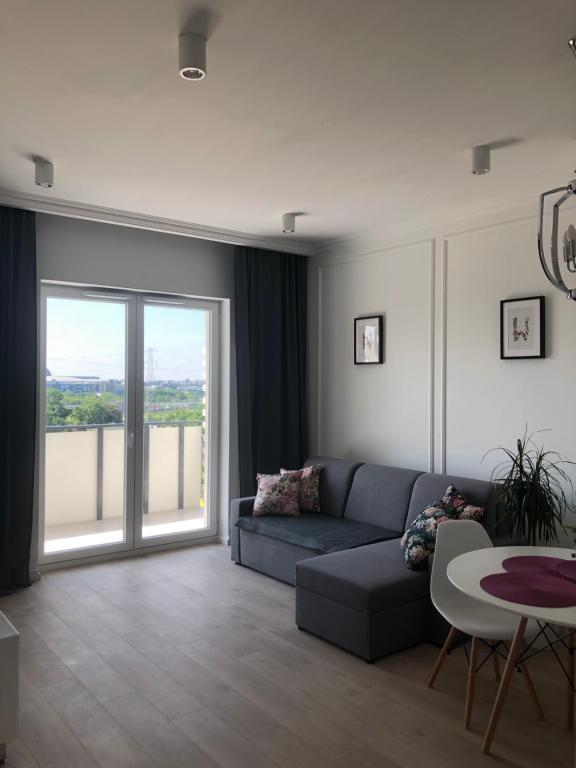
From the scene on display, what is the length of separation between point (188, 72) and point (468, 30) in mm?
1007

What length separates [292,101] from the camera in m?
2.82

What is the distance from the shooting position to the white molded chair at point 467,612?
2639mm

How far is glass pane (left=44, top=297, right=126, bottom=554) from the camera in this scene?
4922mm

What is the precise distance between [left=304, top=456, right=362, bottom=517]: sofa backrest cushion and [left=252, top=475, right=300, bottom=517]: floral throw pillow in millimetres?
235

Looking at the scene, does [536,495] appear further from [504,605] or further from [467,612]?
[504,605]

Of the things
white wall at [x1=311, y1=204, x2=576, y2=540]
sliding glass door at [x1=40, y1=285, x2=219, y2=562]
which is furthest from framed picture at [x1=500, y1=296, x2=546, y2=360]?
sliding glass door at [x1=40, y1=285, x2=219, y2=562]

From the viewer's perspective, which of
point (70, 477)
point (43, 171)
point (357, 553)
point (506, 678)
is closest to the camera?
point (506, 678)

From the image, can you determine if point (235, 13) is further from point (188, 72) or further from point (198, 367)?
point (198, 367)

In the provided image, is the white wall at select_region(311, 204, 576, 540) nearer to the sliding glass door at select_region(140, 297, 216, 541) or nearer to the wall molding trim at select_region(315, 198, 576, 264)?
the wall molding trim at select_region(315, 198, 576, 264)

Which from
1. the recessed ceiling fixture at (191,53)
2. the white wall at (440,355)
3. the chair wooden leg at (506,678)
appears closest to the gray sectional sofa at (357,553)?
the white wall at (440,355)

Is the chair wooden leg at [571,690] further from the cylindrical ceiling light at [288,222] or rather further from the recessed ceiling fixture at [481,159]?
the cylindrical ceiling light at [288,222]

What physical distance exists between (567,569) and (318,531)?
85.6 inches

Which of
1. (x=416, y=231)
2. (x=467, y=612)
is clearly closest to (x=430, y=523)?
(x=467, y=612)

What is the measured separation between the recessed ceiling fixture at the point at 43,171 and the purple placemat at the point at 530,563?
315cm
